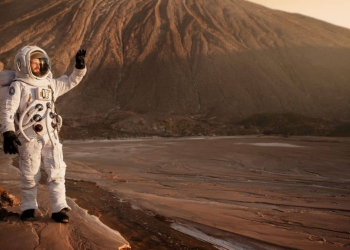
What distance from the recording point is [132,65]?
47594mm

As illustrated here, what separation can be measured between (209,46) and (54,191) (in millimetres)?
46994

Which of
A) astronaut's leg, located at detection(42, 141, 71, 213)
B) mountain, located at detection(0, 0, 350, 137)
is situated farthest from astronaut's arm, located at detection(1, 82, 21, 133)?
mountain, located at detection(0, 0, 350, 137)

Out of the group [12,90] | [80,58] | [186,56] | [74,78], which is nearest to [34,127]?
[12,90]

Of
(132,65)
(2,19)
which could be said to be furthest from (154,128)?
(2,19)

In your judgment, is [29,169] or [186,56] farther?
[186,56]

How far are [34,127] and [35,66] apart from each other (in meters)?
0.69

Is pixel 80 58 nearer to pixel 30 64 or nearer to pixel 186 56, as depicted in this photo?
pixel 30 64

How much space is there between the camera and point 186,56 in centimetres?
4869

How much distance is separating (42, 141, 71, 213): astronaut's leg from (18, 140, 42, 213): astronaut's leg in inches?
3.6

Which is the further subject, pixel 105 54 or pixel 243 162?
pixel 105 54

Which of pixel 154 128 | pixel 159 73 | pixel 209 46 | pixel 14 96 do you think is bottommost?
pixel 154 128

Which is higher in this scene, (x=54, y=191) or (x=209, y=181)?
(x=54, y=191)

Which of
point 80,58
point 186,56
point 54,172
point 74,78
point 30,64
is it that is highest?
point 186,56

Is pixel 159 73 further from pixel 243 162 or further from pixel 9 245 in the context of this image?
pixel 9 245
